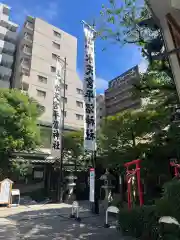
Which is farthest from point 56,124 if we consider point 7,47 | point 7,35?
point 7,35

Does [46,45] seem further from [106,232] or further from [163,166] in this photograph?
[106,232]

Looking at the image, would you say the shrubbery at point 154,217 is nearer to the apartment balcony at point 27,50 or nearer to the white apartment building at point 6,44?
the white apartment building at point 6,44

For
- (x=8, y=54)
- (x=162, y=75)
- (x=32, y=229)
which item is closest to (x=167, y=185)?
(x=32, y=229)

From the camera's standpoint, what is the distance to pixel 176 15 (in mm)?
3861

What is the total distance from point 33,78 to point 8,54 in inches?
378

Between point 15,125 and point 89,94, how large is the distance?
6217mm

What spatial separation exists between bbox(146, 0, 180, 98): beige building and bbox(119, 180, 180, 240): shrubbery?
2691 millimetres

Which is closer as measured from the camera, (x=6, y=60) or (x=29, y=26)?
(x=6, y=60)

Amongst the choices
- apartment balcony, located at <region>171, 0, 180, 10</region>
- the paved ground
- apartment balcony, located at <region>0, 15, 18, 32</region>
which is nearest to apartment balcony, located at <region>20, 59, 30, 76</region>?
apartment balcony, located at <region>0, 15, 18, 32</region>

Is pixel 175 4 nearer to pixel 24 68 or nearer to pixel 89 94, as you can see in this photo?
pixel 89 94

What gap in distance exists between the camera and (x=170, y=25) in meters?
3.96

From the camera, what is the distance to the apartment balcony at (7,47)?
36.6m

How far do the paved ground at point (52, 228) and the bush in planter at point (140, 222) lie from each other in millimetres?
525

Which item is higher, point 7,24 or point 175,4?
point 7,24
